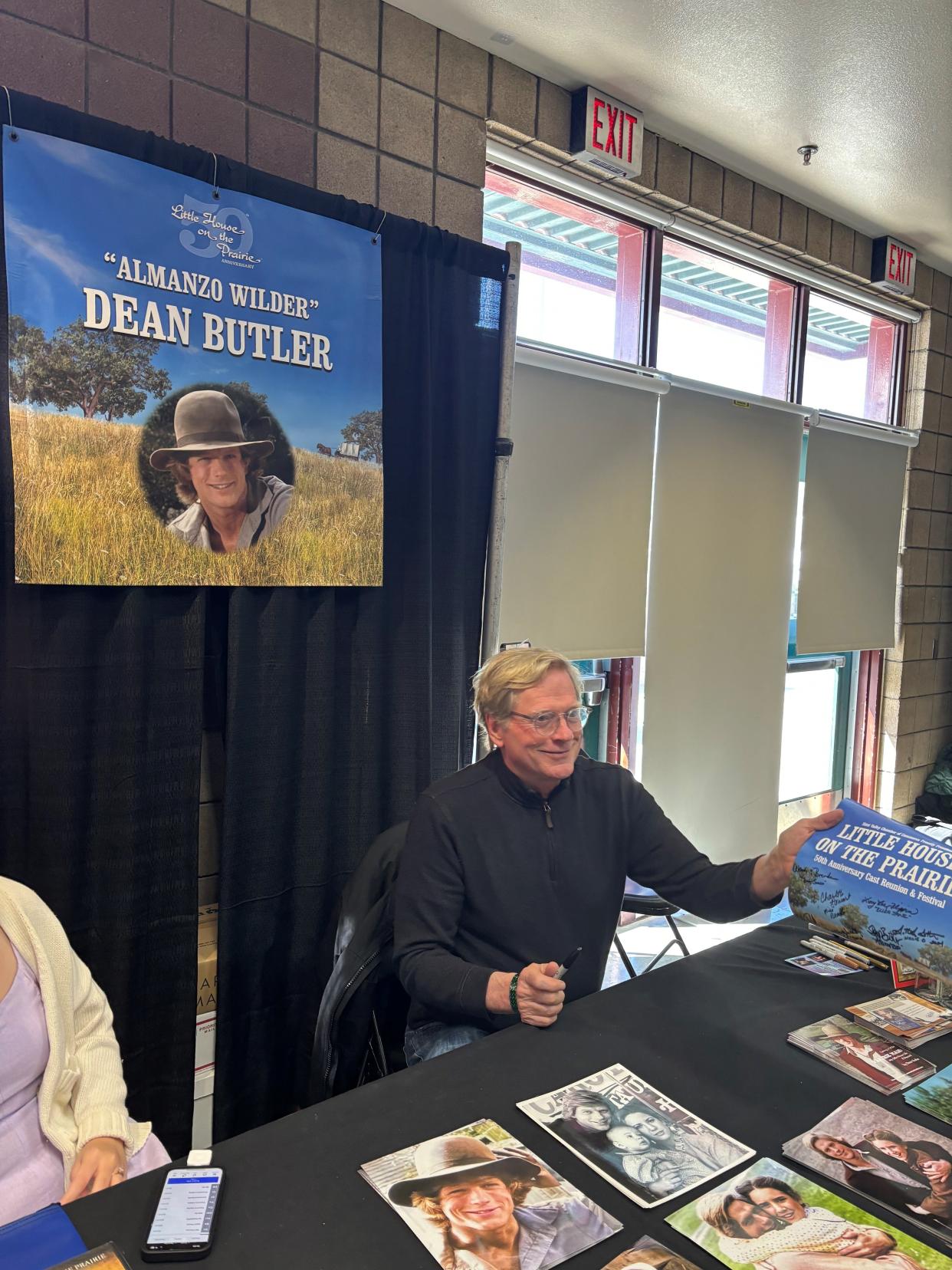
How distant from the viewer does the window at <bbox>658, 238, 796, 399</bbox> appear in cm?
339

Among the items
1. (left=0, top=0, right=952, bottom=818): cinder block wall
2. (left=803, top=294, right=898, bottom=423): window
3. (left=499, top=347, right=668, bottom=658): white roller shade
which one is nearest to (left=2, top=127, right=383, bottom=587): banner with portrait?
(left=0, top=0, right=952, bottom=818): cinder block wall

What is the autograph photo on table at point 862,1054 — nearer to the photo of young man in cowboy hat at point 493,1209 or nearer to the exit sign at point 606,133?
the photo of young man in cowboy hat at point 493,1209

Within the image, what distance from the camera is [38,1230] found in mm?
963

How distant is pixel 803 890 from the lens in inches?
59.1

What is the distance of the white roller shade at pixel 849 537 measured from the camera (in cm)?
386

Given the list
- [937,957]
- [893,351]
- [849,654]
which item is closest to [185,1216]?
[937,957]

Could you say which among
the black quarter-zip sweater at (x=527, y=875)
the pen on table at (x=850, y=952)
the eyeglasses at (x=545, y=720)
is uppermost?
the eyeglasses at (x=545, y=720)

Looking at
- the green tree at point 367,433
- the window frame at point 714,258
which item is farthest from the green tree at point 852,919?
the window frame at point 714,258

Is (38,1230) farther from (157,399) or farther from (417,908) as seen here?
(157,399)

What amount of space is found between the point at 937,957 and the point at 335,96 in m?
2.29

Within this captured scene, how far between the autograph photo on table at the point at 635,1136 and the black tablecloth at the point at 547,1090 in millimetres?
18

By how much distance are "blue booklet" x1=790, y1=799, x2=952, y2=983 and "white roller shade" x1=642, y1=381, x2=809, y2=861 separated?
180 cm

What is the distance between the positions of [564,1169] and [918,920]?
665 millimetres

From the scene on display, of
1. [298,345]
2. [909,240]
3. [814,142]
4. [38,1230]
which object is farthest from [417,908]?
[909,240]
